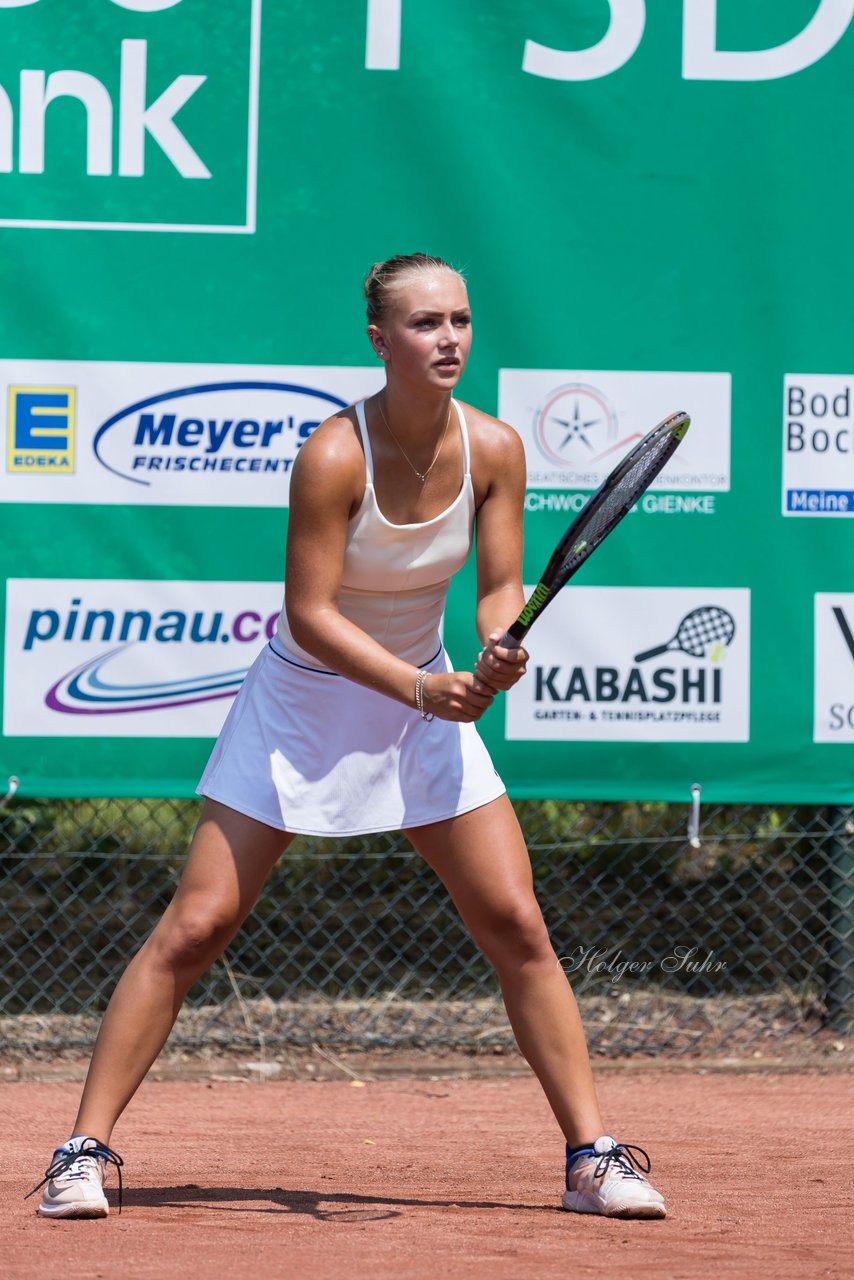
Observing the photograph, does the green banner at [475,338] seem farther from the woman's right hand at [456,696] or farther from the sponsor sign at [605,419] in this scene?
the woman's right hand at [456,696]

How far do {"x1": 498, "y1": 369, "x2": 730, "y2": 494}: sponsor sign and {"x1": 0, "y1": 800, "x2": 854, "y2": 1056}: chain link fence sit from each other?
1122 millimetres

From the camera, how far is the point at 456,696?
121 inches

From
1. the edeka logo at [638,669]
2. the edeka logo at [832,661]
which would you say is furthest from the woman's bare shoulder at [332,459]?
the edeka logo at [832,661]

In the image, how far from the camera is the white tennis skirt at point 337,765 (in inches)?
131

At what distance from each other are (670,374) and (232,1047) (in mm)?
2435

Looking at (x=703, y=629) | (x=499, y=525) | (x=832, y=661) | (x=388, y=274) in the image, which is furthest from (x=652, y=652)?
(x=388, y=274)

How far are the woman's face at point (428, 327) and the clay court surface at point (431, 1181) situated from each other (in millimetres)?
1637

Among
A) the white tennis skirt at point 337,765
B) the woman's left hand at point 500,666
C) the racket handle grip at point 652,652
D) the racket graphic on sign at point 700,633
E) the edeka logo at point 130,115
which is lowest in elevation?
the white tennis skirt at point 337,765

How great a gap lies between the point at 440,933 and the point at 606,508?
2622 mm

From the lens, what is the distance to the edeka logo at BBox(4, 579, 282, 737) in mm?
4852

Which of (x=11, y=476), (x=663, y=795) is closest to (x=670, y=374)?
(x=663, y=795)

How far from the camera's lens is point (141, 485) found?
488cm

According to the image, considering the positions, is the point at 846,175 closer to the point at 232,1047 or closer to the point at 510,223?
the point at 510,223

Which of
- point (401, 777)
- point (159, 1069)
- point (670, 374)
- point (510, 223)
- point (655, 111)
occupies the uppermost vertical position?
point (655, 111)
